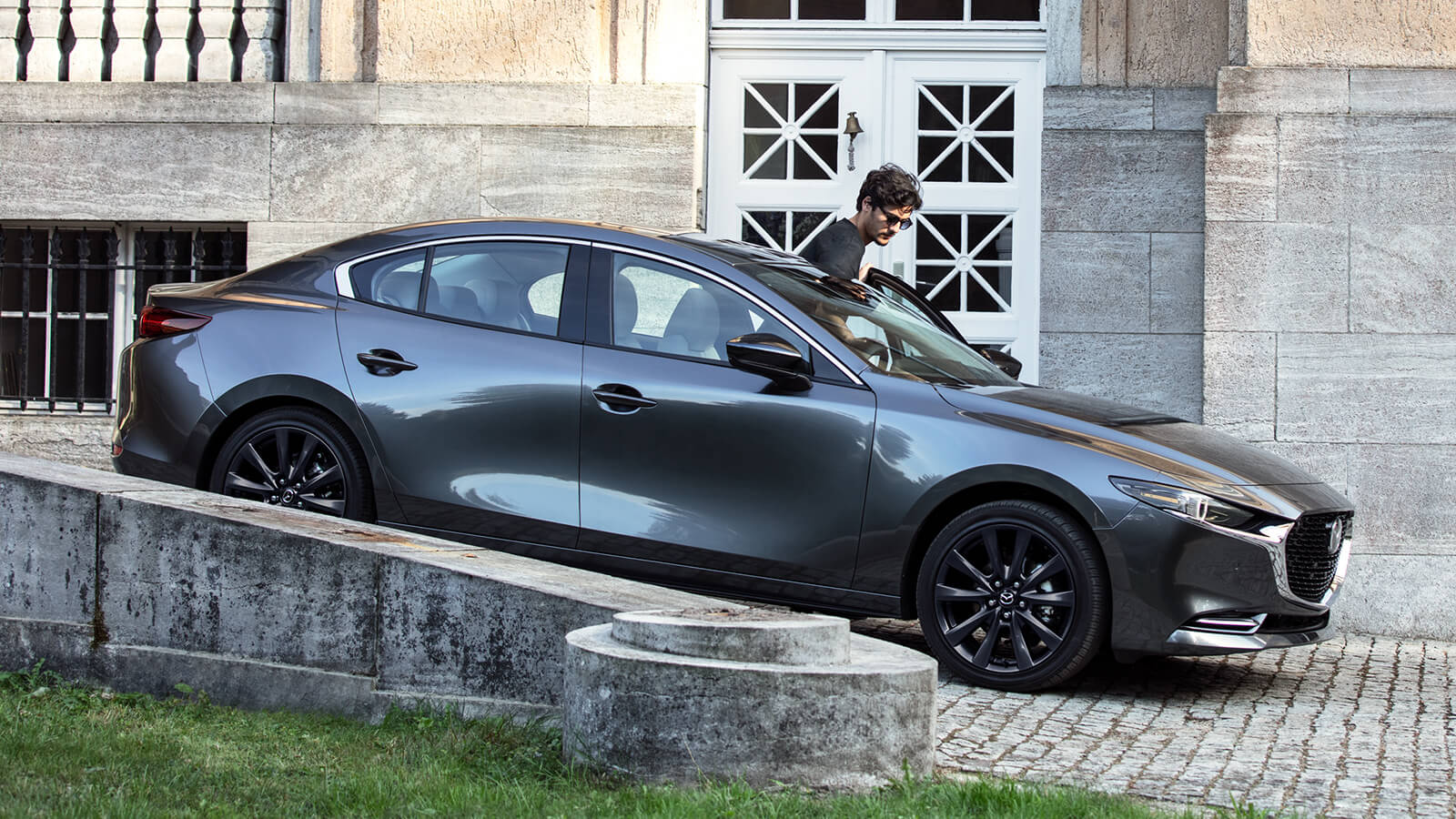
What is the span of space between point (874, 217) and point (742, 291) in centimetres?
177

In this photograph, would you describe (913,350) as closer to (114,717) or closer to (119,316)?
(114,717)

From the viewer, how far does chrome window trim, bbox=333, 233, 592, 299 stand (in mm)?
6711

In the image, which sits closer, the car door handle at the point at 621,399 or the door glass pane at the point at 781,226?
the car door handle at the point at 621,399

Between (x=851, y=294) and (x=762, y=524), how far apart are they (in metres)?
1.31

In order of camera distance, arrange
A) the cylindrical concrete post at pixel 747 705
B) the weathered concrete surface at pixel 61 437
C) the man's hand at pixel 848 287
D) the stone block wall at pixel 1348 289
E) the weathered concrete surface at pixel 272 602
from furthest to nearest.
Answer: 1. the weathered concrete surface at pixel 61 437
2. the stone block wall at pixel 1348 289
3. the man's hand at pixel 848 287
4. the weathered concrete surface at pixel 272 602
5. the cylindrical concrete post at pixel 747 705

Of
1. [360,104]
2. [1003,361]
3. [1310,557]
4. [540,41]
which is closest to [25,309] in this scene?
[360,104]

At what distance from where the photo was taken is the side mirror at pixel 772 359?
596 cm

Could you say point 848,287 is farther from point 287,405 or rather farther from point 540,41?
point 540,41

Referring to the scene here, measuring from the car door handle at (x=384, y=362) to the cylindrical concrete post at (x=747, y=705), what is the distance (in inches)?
98.7

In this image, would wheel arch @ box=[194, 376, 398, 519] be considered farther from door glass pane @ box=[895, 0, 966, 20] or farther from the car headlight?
door glass pane @ box=[895, 0, 966, 20]

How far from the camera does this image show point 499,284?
261 inches

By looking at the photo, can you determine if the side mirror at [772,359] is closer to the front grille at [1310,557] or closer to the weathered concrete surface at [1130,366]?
the front grille at [1310,557]

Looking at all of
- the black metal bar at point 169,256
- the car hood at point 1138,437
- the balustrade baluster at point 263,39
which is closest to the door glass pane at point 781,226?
the balustrade baluster at point 263,39

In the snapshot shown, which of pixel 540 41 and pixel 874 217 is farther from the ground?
pixel 540 41
